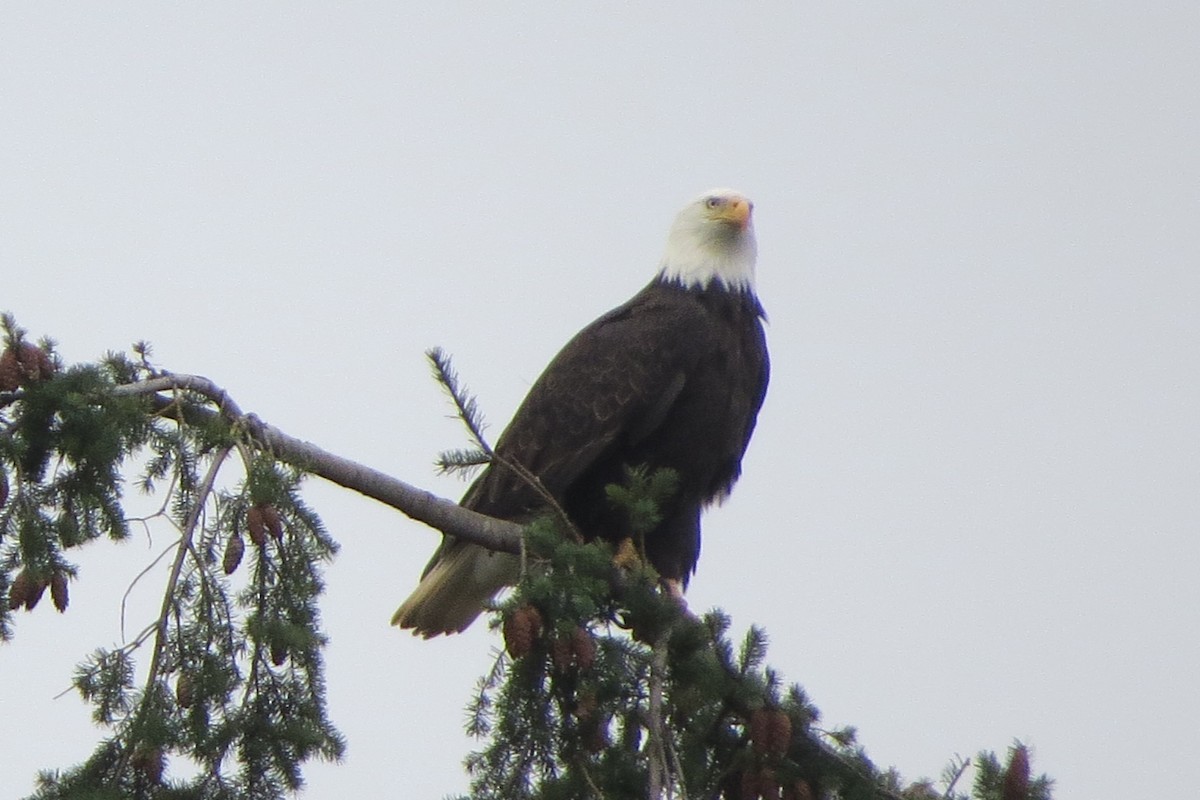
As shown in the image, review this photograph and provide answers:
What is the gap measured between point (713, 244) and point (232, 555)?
344cm

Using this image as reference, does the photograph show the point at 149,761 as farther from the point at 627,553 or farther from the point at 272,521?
the point at 627,553

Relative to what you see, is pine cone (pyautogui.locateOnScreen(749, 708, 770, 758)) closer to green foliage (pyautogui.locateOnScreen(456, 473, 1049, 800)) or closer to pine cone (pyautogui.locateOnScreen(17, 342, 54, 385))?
green foliage (pyautogui.locateOnScreen(456, 473, 1049, 800))

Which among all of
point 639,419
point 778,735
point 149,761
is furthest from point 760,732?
point 639,419

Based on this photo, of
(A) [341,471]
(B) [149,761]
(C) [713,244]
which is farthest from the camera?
(C) [713,244]

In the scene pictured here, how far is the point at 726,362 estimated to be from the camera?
5.75 meters

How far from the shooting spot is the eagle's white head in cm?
624

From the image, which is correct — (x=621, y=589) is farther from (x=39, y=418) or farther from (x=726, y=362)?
(x=726, y=362)

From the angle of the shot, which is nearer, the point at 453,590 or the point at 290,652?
the point at 290,652

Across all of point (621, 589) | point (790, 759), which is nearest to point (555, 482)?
point (621, 589)

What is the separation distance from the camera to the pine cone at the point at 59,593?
3139mm

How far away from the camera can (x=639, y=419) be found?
5.65 meters

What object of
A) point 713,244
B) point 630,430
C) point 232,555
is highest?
point 713,244

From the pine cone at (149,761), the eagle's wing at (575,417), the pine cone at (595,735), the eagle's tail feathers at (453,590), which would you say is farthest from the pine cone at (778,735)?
the eagle's tail feathers at (453,590)

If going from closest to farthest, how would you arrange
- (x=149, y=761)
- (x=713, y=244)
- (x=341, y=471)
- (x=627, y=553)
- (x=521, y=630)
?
(x=149, y=761)
(x=521, y=630)
(x=341, y=471)
(x=627, y=553)
(x=713, y=244)
